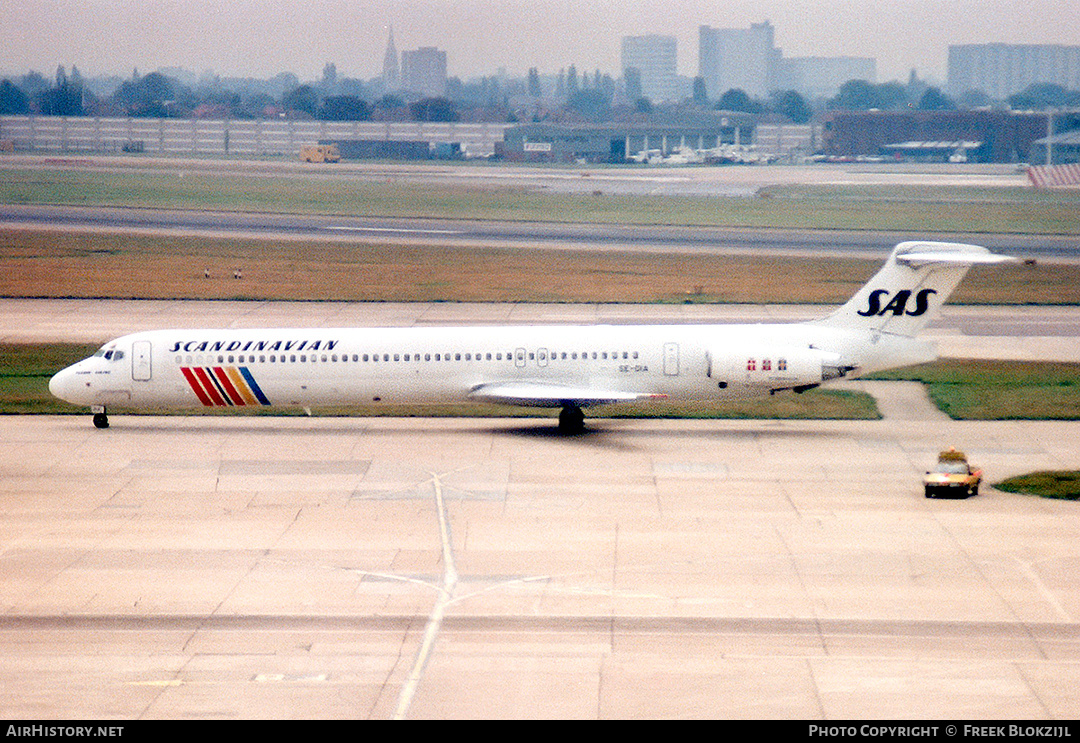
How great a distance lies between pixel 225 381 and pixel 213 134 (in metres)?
120

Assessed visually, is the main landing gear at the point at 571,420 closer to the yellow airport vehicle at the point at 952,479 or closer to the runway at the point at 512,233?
the yellow airport vehicle at the point at 952,479

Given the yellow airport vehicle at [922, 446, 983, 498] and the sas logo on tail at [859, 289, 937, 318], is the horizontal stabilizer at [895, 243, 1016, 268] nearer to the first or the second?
the sas logo on tail at [859, 289, 937, 318]

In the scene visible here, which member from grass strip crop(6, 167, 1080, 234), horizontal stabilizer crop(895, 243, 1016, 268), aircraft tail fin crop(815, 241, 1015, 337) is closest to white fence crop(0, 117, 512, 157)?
grass strip crop(6, 167, 1080, 234)

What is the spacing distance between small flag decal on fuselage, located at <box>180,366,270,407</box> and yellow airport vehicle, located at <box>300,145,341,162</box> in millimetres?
108342

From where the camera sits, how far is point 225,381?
131 feet

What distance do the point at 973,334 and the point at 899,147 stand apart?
121740mm

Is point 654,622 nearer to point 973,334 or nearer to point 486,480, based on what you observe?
point 486,480

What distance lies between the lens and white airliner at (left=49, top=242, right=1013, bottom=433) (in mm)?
38969

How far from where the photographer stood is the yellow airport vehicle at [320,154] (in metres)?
146

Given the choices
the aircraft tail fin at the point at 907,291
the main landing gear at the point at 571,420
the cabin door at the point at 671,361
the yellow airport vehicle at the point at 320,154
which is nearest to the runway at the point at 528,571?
the main landing gear at the point at 571,420

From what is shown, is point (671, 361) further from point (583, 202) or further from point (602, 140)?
point (602, 140)

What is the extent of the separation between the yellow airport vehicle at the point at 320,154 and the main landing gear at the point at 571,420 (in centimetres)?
11106

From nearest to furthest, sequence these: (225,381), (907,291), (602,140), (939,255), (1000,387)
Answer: (939,255) → (907,291) → (225,381) → (1000,387) → (602,140)

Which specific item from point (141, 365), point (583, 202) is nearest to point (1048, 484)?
point (141, 365)
